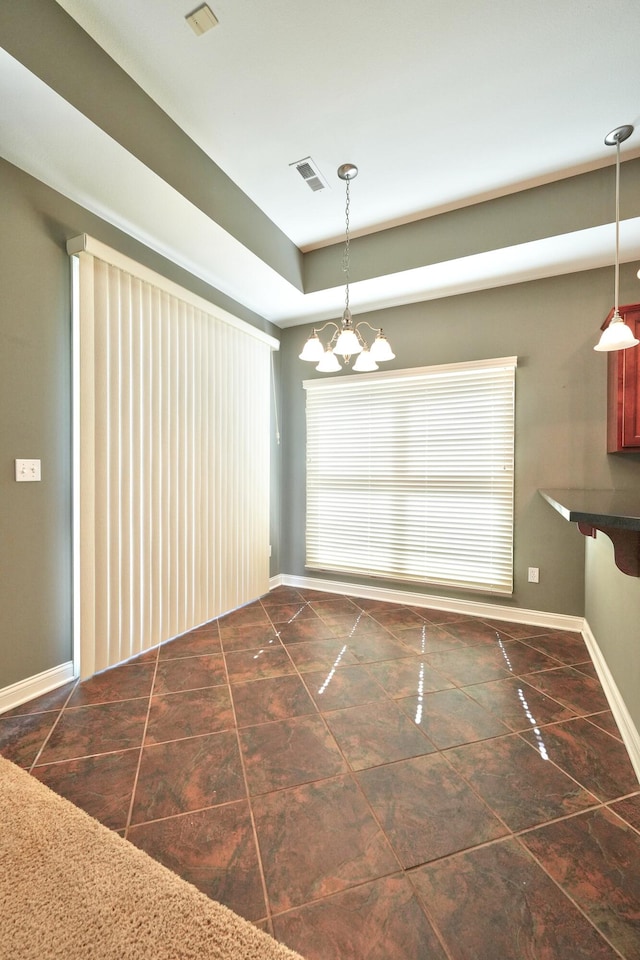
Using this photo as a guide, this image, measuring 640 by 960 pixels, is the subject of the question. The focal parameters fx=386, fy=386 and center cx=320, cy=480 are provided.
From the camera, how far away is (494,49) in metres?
1.68

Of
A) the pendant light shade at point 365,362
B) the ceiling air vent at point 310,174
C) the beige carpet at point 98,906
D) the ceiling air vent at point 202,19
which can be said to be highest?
the ceiling air vent at point 310,174

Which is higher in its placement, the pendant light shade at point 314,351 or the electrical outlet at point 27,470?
the pendant light shade at point 314,351

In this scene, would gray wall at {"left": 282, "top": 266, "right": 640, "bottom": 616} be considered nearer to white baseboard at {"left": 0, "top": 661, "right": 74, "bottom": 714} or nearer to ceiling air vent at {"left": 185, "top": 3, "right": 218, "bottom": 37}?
ceiling air vent at {"left": 185, "top": 3, "right": 218, "bottom": 37}

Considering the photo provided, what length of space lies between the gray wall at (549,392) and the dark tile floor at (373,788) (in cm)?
69

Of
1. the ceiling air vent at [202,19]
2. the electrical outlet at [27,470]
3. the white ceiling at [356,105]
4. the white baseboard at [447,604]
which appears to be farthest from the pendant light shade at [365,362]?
the white baseboard at [447,604]

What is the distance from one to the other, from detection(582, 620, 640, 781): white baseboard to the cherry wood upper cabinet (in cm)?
131

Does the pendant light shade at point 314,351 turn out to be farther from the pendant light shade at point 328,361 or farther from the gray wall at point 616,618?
the gray wall at point 616,618

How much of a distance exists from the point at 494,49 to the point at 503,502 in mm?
2627

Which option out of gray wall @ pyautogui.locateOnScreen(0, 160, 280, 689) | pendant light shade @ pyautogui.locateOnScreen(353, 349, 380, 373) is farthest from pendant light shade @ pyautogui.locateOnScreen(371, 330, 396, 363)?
gray wall @ pyautogui.locateOnScreen(0, 160, 280, 689)

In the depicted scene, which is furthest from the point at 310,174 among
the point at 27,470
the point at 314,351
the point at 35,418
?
the point at 27,470

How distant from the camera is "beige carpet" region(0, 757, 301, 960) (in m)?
0.92

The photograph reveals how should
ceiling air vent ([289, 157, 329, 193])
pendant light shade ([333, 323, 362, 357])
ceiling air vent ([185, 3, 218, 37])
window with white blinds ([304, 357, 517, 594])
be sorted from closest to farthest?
ceiling air vent ([185, 3, 218, 37]) → pendant light shade ([333, 323, 362, 357]) → ceiling air vent ([289, 157, 329, 193]) → window with white blinds ([304, 357, 517, 594])

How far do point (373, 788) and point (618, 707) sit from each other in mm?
1289

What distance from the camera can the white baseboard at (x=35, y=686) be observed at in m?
1.90
